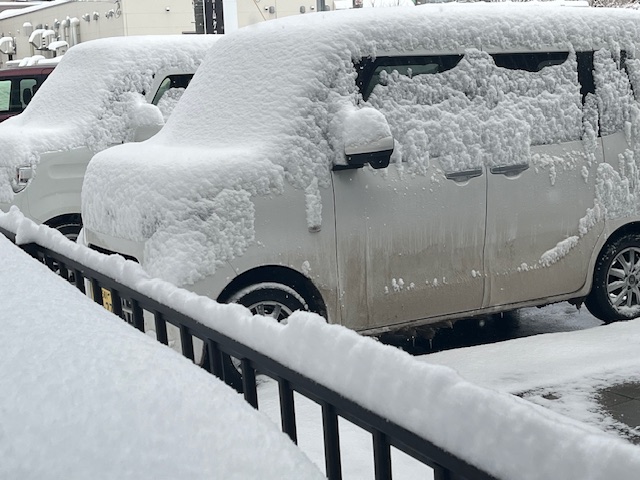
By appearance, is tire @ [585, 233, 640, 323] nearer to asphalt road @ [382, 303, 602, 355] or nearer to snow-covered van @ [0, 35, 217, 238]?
asphalt road @ [382, 303, 602, 355]

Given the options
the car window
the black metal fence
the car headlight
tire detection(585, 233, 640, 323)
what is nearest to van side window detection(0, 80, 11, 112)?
the car window

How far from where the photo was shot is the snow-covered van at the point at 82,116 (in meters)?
7.70

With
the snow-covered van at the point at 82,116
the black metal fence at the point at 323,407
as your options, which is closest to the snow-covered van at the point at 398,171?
the black metal fence at the point at 323,407

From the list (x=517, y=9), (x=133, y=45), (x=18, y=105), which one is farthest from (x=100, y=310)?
(x=18, y=105)

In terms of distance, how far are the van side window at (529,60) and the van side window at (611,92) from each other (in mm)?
281

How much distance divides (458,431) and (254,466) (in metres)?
0.40

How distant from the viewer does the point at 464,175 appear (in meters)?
5.15

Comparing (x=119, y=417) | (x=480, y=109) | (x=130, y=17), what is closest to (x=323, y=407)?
(x=119, y=417)

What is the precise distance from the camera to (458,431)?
1380 millimetres

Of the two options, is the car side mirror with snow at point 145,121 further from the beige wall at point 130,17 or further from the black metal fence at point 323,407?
the beige wall at point 130,17

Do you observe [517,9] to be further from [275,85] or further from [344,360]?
[344,360]

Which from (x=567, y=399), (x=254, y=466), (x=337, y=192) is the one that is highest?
(x=254, y=466)

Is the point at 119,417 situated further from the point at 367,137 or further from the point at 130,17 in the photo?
the point at 130,17

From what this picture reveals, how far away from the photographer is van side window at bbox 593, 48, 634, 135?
566 cm
